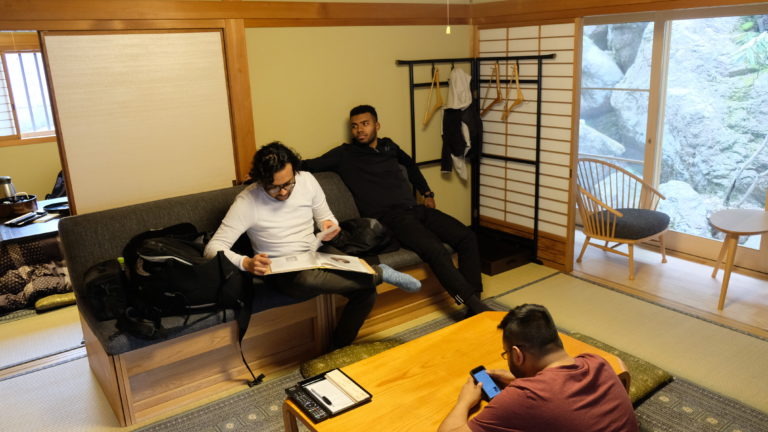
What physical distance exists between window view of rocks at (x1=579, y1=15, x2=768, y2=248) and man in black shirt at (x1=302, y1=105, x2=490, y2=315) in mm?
1926

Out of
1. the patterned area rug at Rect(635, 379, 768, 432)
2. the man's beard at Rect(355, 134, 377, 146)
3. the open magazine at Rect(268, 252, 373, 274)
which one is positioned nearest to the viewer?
the patterned area rug at Rect(635, 379, 768, 432)

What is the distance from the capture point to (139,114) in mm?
3439

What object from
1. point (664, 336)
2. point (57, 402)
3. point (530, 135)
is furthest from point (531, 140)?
point (57, 402)

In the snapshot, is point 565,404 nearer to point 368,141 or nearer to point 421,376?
point 421,376

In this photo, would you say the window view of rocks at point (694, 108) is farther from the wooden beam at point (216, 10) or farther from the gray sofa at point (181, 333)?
the gray sofa at point (181, 333)

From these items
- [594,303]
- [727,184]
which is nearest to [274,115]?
[594,303]

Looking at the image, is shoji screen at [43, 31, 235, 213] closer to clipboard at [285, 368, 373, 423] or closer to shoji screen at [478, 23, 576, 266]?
clipboard at [285, 368, 373, 423]

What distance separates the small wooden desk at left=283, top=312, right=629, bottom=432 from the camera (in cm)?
204

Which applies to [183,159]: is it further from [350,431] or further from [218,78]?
[350,431]

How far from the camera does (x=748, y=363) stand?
10.4 ft

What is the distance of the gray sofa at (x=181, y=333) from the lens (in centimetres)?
280

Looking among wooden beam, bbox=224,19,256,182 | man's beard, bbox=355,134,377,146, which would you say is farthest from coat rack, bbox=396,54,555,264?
wooden beam, bbox=224,19,256,182

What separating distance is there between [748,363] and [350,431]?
229cm

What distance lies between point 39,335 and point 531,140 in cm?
352
